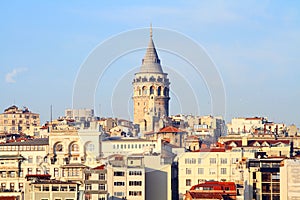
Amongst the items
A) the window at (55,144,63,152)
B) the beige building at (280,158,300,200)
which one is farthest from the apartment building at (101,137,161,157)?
the beige building at (280,158,300,200)

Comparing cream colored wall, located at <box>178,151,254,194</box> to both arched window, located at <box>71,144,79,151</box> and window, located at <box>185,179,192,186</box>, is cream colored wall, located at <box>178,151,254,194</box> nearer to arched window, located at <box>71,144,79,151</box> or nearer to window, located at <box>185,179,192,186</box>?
window, located at <box>185,179,192,186</box>

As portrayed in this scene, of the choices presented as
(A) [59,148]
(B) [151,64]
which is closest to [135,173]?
(A) [59,148]

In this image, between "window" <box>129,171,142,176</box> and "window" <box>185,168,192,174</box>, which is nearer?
"window" <box>129,171,142,176</box>

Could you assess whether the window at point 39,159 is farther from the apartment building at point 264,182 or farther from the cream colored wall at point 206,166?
the apartment building at point 264,182

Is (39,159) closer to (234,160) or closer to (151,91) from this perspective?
(234,160)

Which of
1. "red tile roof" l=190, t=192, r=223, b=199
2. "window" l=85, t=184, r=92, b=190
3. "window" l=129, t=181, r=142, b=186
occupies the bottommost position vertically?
"red tile roof" l=190, t=192, r=223, b=199

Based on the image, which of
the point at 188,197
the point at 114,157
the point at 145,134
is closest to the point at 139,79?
the point at 145,134
